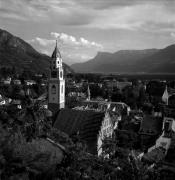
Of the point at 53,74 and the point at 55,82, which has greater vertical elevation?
the point at 53,74

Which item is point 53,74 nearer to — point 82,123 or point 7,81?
point 82,123

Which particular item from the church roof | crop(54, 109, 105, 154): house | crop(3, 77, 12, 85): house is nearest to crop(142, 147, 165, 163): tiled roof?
crop(54, 109, 105, 154): house

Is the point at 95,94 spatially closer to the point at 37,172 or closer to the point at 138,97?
the point at 138,97

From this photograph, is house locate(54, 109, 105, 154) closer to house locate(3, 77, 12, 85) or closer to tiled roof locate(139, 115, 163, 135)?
Result: tiled roof locate(139, 115, 163, 135)

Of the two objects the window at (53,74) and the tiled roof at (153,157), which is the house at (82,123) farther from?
the window at (53,74)

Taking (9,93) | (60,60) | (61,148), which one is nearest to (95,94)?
(9,93)

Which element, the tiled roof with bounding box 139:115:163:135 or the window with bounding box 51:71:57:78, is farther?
the window with bounding box 51:71:57:78

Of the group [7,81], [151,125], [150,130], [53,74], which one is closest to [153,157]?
[150,130]
